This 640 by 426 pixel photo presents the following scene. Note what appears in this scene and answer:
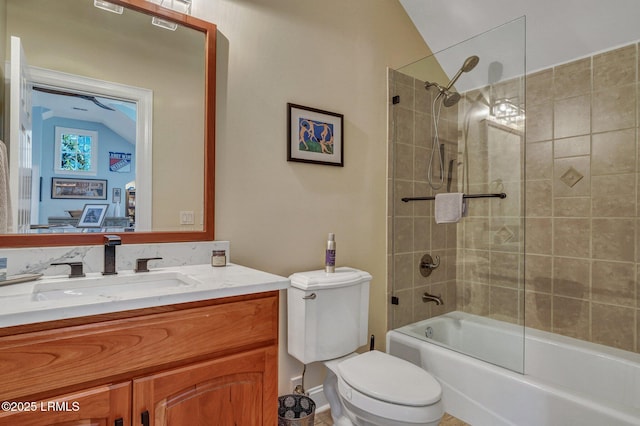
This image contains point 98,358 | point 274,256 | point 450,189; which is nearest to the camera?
point 98,358

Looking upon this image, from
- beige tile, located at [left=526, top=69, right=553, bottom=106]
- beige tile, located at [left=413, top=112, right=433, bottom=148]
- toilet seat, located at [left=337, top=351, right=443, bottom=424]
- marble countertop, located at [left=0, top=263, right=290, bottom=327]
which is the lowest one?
toilet seat, located at [left=337, top=351, right=443, bottom=424]

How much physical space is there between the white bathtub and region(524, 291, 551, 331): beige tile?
8 centimetres

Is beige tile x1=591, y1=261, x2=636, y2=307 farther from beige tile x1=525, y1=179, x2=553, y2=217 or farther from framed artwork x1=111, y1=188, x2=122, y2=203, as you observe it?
framed artwork x1=111, y1=188, x2=122, y2=203

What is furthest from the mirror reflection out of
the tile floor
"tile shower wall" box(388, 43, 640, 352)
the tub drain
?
the tub drain

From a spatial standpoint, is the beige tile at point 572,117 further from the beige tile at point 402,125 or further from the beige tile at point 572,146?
the beige tile at point 402,125

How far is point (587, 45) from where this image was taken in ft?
6.68

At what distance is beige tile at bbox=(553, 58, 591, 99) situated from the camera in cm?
207

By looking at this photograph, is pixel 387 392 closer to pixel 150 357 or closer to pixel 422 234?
pixel 150 357

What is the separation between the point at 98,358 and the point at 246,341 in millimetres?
405

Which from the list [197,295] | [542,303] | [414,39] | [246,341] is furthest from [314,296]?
[414,39]

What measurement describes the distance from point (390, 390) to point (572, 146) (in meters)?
1.83

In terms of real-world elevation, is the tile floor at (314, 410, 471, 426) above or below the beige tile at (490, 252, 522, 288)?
below

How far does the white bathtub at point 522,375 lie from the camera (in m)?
1.49

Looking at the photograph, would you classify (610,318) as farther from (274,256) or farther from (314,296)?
(274,256)
